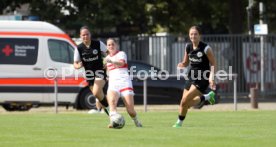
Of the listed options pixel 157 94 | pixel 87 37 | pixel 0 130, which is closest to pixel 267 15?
pixel 157 94

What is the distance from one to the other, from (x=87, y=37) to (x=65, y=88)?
8795 mm

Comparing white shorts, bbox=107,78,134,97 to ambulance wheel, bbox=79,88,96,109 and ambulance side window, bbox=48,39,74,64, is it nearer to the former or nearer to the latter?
ambulance wheel, bbox=79,88,96,109

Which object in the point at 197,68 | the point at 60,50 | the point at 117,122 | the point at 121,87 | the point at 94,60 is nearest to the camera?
the point at 117,122

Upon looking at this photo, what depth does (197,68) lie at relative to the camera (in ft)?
58.1

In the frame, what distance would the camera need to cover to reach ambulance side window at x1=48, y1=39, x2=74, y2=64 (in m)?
28.8

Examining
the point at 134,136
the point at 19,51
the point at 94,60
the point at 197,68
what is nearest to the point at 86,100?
the point at 19,51

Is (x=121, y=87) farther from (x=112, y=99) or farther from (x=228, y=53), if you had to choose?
(x=228, y=53)

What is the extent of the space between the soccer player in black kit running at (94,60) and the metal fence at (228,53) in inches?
671

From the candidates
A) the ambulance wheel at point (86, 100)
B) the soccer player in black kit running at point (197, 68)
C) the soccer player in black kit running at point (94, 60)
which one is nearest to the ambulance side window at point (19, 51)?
the ambulance wheel at point (86, 100)

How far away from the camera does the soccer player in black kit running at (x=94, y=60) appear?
19.9 m

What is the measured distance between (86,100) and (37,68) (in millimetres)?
1770

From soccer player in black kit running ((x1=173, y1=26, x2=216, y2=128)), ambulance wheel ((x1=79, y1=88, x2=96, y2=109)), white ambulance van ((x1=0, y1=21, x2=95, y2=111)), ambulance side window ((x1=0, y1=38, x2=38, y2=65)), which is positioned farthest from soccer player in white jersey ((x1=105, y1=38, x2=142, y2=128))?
ambulance side window ((x1=0, y1=38, x2=38, y2=65))

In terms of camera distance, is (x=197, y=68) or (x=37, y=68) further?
(x=37, y=68)

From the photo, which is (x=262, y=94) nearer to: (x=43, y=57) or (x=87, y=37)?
(x=43, y=57)
